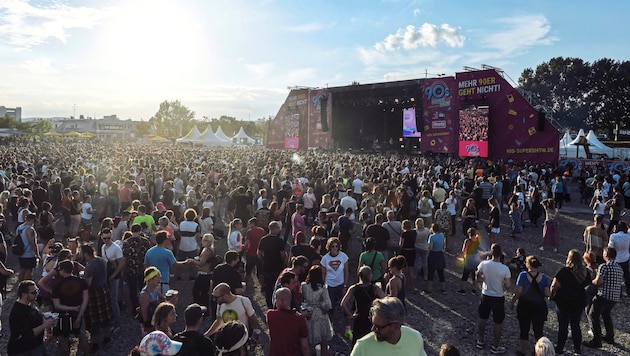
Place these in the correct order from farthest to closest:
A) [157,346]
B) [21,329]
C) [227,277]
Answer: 1. [227,277]
2. [21,329]
3. [157,346]

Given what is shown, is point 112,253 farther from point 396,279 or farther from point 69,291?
point 396,279

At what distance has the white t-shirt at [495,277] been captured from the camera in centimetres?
568

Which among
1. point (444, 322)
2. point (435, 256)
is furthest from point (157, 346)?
point (435, 256)

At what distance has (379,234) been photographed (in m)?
7.56

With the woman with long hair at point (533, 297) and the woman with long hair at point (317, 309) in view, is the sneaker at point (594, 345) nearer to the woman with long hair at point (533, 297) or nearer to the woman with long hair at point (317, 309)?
the woman with long hair at point (533, 297)

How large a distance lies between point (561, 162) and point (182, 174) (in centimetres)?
2203

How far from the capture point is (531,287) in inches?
211

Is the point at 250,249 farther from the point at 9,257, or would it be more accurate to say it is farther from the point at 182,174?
the point at 182,174

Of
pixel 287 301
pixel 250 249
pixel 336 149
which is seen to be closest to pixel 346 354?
A: pixel 287 301

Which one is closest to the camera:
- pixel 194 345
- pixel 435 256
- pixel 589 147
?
pixel 194 345

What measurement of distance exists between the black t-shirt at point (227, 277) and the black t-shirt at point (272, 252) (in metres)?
1.27

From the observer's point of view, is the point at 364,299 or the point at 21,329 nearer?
the point at 21,329

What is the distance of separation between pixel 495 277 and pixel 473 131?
2464 centimetres

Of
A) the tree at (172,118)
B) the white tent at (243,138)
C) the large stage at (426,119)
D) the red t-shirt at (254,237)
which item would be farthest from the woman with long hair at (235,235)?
the tree at (172,118)
